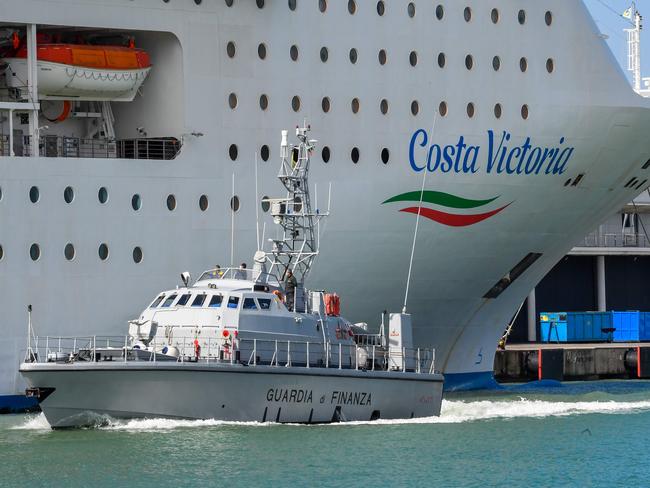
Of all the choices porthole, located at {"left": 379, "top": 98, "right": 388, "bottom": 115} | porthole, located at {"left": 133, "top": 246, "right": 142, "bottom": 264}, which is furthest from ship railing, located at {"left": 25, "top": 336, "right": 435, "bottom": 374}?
porthole, located at {"left": 379, "top": 98, "right": 388, "bottom": 115}

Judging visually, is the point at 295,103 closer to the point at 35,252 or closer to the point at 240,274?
the point at 240,274

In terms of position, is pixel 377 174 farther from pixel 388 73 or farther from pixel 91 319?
pixel 91 319

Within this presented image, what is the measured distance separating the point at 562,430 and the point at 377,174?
612cm

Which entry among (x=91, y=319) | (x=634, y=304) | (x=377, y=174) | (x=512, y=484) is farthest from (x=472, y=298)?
(x=634, y=304)

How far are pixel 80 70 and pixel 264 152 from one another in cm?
370

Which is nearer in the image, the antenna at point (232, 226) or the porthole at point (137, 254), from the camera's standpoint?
the porthole at point (137, 254)

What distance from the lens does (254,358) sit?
24.5m

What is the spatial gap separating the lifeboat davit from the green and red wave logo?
17.7ft

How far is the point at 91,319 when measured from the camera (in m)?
26.8

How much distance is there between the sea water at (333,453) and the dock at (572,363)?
11919 millimetres

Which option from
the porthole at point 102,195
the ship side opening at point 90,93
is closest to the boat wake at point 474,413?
the porthole at point 102,195

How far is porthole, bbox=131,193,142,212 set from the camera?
1072 inches

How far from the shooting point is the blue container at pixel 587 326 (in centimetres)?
4589

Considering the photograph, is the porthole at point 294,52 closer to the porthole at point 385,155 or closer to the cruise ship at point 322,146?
the cruise ship at point 322,146
